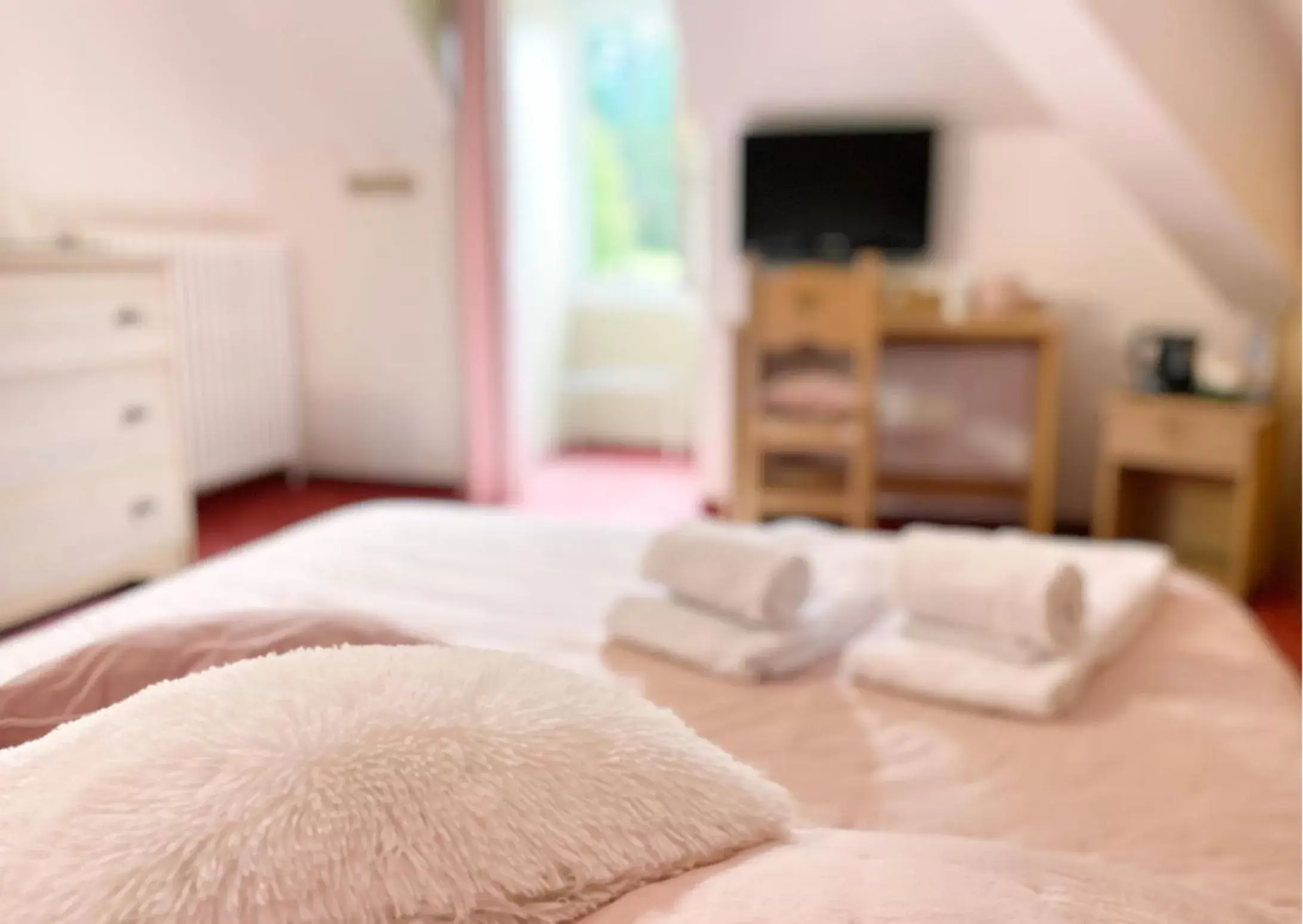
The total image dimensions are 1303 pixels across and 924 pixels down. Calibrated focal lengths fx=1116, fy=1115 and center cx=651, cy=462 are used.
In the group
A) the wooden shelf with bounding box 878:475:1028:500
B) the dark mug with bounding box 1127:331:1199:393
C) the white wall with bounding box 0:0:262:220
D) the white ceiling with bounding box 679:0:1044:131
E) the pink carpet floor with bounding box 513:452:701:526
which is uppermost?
the white ceiling with bounding box 679:0:1044:131

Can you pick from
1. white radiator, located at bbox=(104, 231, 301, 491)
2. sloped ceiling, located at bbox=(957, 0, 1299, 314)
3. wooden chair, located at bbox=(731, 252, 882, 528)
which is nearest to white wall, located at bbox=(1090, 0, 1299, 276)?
sloped ceiling, located at bbox=(957, 0, 1299, 314)

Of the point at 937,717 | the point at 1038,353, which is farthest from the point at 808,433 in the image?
the point at 937,717

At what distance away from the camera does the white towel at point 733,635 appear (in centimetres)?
136

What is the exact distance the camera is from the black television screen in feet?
11.9

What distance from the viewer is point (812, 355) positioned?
346 centimetres

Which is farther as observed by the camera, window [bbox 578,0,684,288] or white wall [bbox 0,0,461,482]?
window [bbox 578,0,684,288]

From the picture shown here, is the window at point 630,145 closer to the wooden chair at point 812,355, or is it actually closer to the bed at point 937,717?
the wooden chair at point 812,355

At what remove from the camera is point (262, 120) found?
148 inches

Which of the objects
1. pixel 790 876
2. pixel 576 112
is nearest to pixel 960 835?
pixel 790 876

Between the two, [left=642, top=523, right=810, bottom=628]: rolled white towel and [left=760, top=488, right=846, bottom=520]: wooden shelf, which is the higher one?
[left=642, top=523, right=810, bottom=628]: rolled white towel

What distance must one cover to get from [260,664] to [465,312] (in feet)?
10.9

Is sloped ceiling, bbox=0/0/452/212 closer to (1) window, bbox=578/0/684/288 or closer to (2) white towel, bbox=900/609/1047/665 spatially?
(2) white towel, bbox=900/609/1047/665

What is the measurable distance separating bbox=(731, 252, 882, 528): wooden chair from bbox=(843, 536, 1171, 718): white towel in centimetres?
173

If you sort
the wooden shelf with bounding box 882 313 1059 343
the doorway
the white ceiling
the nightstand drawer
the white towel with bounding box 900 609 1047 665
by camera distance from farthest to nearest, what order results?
the doorway
the white ceiling
the wooden shelf with bounding box 882 313 1059 343
the nightstand drawer
the white towel with bounding box 900 609 1047 665
